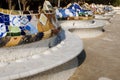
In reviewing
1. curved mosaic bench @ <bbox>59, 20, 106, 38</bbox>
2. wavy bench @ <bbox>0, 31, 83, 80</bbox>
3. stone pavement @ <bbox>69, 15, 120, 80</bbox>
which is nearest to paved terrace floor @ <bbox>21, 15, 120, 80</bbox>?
stone pavement @ <bbox>69, 15, 120, 80</bbox>

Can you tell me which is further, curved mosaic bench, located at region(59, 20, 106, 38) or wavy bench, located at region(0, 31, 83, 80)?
curved mosaic bench, located at region(59, 20, 106, 38)

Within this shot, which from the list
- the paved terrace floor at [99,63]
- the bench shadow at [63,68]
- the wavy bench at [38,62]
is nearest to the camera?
the wavy bench at [38,62]

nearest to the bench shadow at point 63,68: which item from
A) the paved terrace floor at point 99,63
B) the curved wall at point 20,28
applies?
the paved terrace floor at point 99,63

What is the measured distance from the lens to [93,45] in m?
14.4

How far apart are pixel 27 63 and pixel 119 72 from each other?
157 inches

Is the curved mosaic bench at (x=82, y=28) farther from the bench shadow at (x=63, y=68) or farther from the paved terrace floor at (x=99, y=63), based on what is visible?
the bench shadow at (x=63, y=68)

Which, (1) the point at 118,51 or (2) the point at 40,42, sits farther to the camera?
(1) the point at 118,51

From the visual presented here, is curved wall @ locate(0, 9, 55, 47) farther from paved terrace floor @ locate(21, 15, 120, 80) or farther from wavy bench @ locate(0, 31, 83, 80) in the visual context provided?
paved terrace floor @ locate(21, 15, 120, 80)

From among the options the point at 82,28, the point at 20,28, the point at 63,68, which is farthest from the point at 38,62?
the point at 82,28

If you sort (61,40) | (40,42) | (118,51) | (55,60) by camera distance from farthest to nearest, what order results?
(118,51), (61,40), (40,42), (55,60)

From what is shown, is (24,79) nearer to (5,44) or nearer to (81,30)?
(5,44)

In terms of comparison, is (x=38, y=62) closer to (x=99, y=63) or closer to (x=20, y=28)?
(x=20, y=28)

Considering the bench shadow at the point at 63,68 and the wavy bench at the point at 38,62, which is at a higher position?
the wavy bench at the point at 38,62

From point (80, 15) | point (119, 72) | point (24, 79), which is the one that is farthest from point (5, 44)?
point (80, 15)
